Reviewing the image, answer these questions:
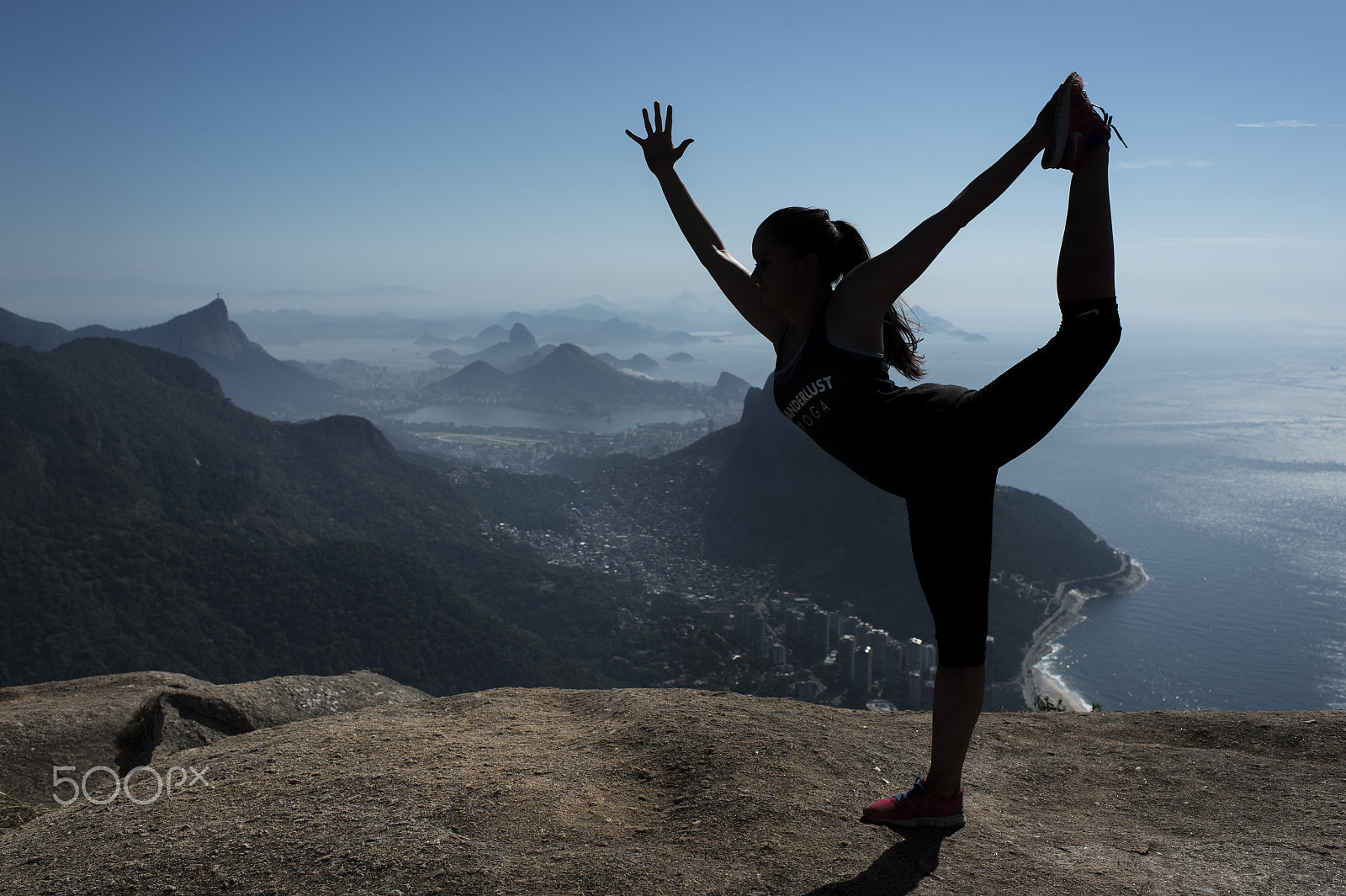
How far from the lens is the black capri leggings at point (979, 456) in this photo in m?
1.83

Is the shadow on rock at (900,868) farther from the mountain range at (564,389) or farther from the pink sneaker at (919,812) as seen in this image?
the mountain range at (564,389)

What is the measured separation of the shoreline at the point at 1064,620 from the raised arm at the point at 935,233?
26308mm

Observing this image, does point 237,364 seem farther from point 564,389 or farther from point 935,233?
point 935,233

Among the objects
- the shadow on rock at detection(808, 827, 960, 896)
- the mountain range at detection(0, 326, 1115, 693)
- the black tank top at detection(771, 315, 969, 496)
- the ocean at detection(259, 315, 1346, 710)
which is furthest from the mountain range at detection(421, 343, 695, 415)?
the black tank top at detection(771, 315, 969, 496)

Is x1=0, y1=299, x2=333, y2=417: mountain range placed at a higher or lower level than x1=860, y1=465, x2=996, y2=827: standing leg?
higher

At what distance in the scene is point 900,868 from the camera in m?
2.13

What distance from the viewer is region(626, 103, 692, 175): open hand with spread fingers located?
2910 millimetres

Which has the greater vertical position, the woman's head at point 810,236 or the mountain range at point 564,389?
the mountain range at point 564,389

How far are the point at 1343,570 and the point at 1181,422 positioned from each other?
5375 centimetres

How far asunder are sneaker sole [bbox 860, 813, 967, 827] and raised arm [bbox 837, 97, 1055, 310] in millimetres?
1765

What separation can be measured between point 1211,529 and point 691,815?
5958 cm

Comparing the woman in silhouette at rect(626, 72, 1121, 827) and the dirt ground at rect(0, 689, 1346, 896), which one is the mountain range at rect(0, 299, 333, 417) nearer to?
A: the dirt ground at rect(0, 689, 1346, 896)
